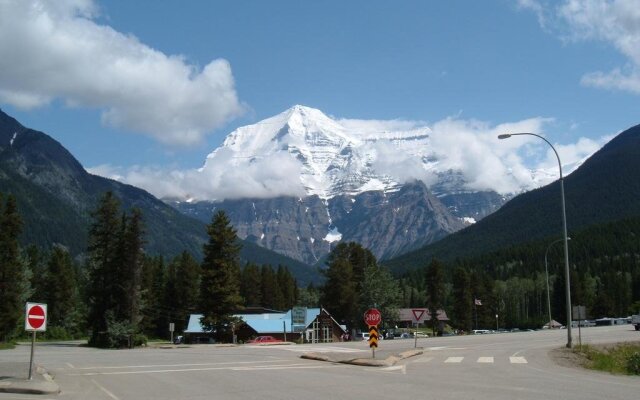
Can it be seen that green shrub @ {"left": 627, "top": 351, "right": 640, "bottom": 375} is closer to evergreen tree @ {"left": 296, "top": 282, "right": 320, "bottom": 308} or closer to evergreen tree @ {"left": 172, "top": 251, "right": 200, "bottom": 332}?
evergreen tree @ {"left": 172, "top": 251, "right": 200, "bottom": 332}

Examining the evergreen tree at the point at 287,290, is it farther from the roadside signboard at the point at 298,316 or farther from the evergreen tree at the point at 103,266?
the evergreen tree at the point at 103,266

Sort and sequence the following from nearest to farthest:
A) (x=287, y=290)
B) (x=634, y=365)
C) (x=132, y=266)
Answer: (x=634, y=365)
(x=132, y=266)
(x=287, y=290)

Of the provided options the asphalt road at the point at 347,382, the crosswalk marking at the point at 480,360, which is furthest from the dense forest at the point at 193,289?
the asphalt road at the point at 347,382

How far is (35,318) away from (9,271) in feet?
149

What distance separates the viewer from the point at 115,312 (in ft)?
210

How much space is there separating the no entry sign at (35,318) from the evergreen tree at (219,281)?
47.5 metres

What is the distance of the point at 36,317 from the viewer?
20.1m

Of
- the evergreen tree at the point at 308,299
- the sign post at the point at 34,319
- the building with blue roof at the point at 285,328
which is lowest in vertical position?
the building with blue roof at the point at 285,328

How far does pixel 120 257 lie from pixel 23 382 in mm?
47164

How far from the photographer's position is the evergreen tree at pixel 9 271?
60156mm

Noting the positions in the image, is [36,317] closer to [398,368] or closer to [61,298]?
[398,368]

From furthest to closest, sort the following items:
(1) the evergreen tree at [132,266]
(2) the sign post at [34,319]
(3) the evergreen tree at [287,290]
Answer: (3) the evergreen tree at [287,290] < (1) the evergreen tree at [132,266] < (2) the sign post at [34,319]

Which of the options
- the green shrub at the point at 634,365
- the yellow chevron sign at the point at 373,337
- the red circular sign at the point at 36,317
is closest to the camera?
the red circular sign at the point at 36,317

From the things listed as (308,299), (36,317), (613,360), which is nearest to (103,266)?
(36,317)
